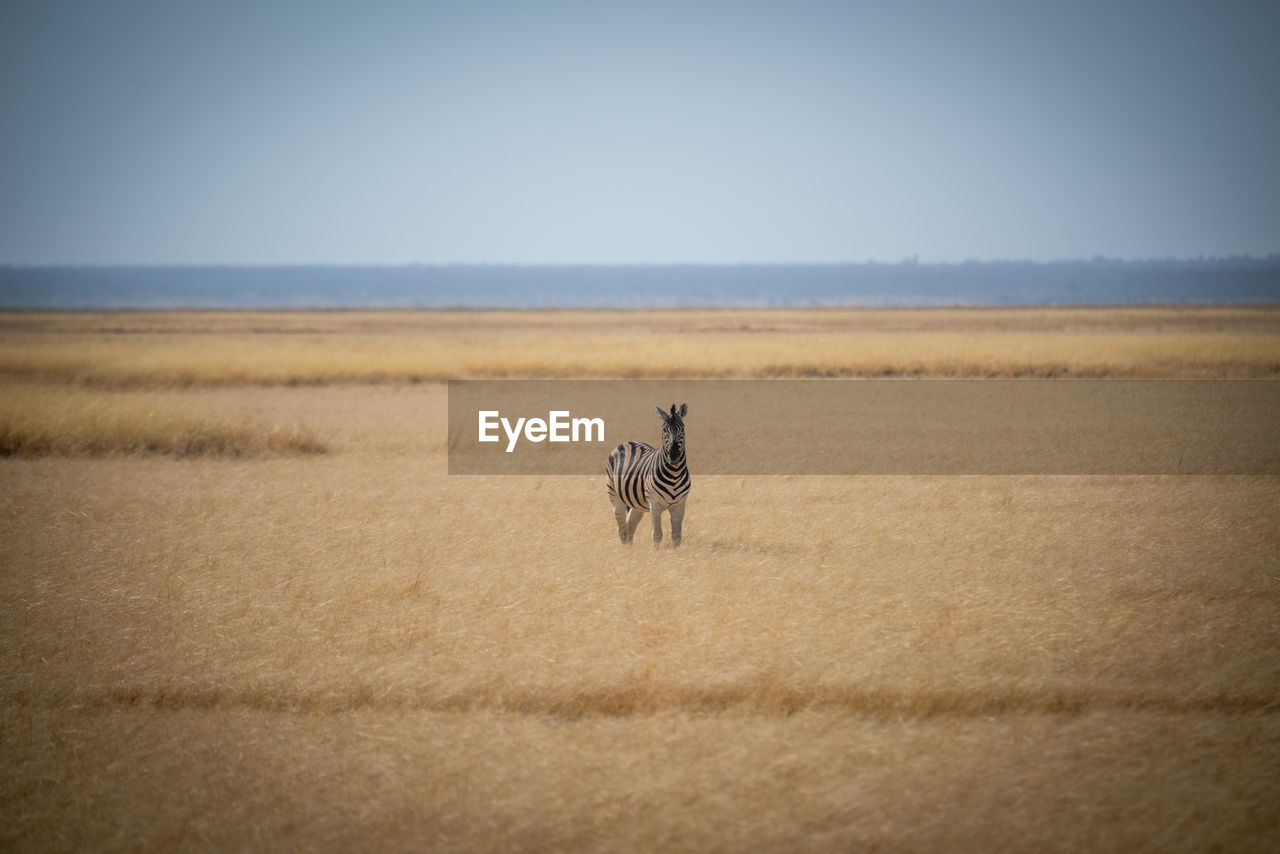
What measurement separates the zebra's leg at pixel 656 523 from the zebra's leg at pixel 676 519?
5.9 inches

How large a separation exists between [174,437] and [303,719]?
14.0 metres

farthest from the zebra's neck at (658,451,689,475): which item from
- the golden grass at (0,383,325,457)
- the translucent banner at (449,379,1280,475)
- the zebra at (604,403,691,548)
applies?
the golden grass at (0,383,325,457)

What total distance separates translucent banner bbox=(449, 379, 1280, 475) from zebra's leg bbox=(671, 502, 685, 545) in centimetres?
558

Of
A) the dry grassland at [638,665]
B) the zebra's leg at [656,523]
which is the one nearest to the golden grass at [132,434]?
the dry grassland at [638,665]

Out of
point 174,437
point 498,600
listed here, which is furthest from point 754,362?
point 498,600

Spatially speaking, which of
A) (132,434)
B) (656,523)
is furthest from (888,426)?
(132,434)

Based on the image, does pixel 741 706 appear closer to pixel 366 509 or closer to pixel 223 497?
pixel 366 509

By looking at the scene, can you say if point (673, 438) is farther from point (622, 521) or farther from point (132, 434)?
point (132, 434)

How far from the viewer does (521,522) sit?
1278 cm

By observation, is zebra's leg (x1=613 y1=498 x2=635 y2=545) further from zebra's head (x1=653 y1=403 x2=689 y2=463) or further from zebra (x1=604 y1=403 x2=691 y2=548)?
zebra's head (x1=653 y1=403 x2=689 y2=463)

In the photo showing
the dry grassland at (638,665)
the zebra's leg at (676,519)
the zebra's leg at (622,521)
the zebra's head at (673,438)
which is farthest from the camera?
the zebra's leg at (622,521)

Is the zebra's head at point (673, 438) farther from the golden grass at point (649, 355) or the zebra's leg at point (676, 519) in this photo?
the golden grass at point (649, 355)

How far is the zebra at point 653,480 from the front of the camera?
959cm

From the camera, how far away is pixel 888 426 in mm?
21562
